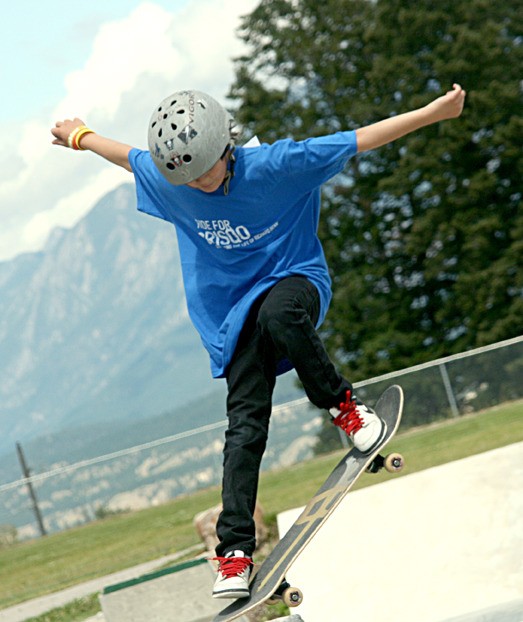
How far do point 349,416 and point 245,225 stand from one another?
113 cm

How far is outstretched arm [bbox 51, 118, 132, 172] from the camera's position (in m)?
5.32

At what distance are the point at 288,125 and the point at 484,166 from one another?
6631 millimetres

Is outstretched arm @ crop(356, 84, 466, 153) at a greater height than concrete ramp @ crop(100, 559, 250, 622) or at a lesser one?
greater

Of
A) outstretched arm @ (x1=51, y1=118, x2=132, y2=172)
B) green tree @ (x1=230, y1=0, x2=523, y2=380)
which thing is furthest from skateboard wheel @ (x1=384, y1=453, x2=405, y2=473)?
green tree @ (x1=230, y1=0, x2=523, y2=380)

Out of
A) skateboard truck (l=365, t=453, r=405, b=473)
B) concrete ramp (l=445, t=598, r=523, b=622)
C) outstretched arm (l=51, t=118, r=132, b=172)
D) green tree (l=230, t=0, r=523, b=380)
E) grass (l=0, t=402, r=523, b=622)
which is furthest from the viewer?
green tree (l=230, t=0, r=523, b=380)

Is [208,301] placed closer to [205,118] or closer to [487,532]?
[205,118]

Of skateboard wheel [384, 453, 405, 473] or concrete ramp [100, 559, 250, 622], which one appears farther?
concrete ramp [100, 559, 250, 622]

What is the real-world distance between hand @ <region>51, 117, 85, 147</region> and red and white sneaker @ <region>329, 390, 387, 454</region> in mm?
2103

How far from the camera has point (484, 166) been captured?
104ft

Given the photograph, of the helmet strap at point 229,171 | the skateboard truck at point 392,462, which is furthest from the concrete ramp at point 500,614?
the helmet strap at point 229,171

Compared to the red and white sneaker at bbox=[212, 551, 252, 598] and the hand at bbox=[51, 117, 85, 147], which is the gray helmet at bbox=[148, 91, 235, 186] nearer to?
the hand at bbox=[51, 117, 85, 147]

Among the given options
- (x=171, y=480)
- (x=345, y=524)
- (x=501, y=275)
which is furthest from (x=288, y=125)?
(x=345, y=524)

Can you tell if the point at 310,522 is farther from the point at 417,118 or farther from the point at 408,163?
the point at 408,163

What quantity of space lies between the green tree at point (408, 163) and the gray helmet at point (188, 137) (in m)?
25.7
